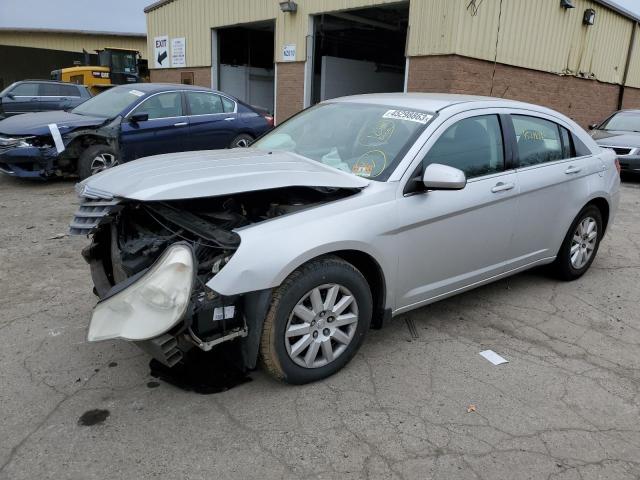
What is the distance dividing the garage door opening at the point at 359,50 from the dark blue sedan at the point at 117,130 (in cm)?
665

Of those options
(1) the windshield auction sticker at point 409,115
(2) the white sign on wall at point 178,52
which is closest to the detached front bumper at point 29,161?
(1) the windshield auction sticker at point 409,115

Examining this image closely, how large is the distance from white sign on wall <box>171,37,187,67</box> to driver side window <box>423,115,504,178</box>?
1757 centimetres

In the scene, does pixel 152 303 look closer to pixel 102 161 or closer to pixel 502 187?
pixel 502 187

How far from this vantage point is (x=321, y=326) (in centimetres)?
Result: 303

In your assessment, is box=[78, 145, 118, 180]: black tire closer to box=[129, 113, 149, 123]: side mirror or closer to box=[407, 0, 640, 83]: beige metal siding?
box=[129, 113, 149, 123]: side mirror

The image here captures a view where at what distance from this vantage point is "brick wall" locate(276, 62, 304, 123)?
15555mm

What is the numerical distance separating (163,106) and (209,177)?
Result: 6.41 meters

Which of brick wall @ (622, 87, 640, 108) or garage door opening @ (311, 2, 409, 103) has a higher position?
garage door opening @ (311, 2, 409, 103)

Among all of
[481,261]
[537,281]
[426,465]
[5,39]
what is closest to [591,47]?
[537,281]

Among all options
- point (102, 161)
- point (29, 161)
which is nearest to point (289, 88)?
point (102, 161)

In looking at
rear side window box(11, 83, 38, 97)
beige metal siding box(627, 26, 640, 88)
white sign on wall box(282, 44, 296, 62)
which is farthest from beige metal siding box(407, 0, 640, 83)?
rear side window box(11, 83, 38, 97)

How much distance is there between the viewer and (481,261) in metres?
3.87

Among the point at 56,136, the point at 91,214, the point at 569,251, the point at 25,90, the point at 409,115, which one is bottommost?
the point at 569,251

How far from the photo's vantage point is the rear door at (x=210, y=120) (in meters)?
9.10
